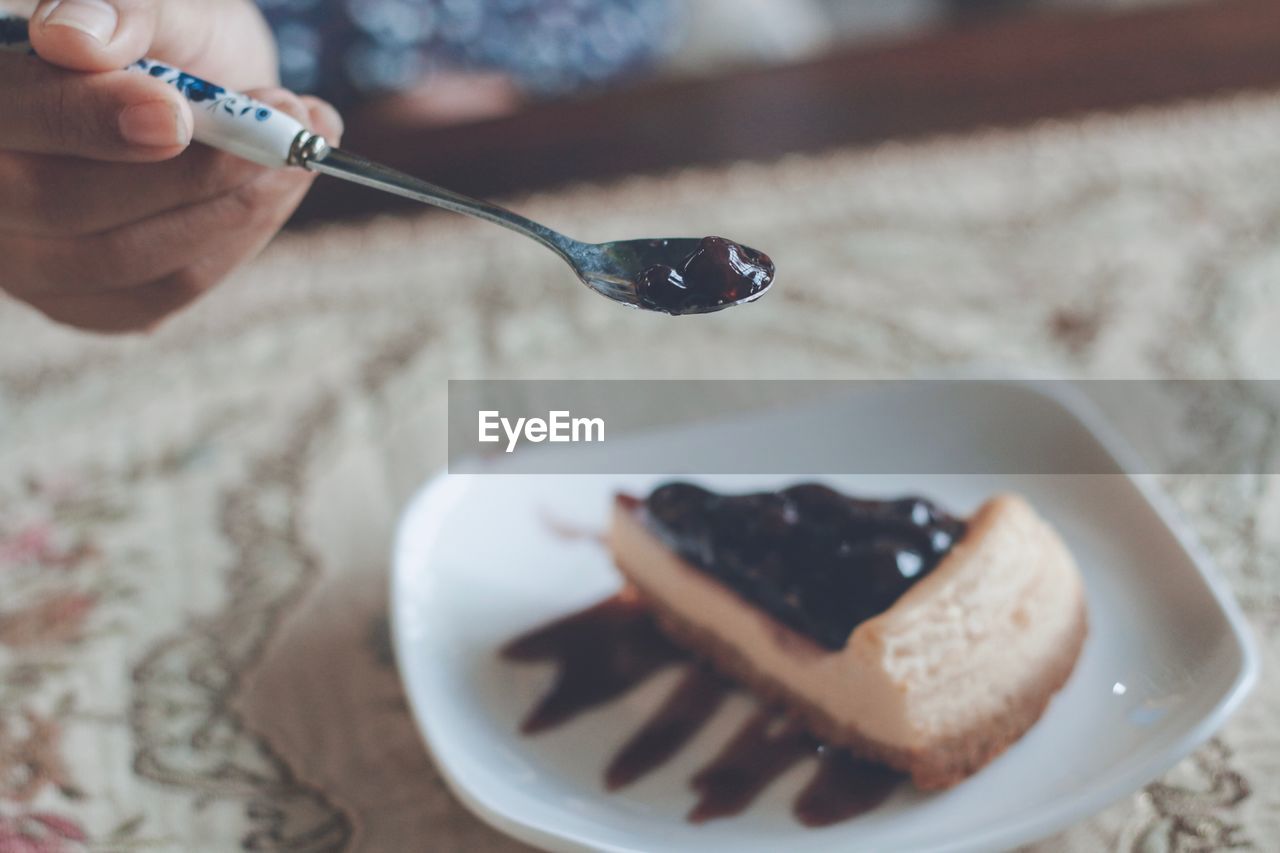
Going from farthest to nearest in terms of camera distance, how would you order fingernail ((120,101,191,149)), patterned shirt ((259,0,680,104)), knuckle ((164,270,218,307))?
patterned shirt ((259,0,680,104)) → knuckle ((164,270,218,307)) → fingernail ((120,101,191,149))

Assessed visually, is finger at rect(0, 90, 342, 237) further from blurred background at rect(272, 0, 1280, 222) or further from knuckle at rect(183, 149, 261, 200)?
blurred background at rect(272, 0, 1280, 222)

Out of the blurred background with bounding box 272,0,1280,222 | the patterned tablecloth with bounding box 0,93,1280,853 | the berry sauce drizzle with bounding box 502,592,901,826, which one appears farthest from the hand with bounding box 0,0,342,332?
the blurred background with bounding box 272,0,1280,222

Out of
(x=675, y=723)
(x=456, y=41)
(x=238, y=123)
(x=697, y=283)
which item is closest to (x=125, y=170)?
(x=238, y=123)

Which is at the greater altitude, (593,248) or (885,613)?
(593,248)

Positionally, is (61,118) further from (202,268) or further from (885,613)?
(885,613)

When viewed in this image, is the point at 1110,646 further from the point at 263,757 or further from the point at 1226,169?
the point at 1226,169

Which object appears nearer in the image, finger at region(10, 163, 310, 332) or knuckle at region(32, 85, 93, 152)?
knuckle at region(32, 85, 93, 152)

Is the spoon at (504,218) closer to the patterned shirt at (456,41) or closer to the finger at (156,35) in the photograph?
the finger at (156,35)
